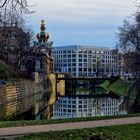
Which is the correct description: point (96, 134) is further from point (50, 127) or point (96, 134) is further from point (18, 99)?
point (18, 99)

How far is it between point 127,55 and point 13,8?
7319 centimetres

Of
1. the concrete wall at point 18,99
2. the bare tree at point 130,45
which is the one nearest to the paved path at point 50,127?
the concrete wall at point 18,99

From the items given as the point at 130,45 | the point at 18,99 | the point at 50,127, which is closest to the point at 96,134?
the point at 50,127

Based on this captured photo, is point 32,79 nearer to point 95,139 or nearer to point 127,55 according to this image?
point 127,55

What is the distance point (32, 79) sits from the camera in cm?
9206

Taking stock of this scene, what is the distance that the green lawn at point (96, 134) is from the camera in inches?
591

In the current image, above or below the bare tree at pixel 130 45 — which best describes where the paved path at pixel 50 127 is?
below

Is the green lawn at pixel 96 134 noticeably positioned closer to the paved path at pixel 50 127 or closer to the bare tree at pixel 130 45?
the paved path at pixel 50 127

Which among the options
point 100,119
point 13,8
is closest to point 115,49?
point 100,119

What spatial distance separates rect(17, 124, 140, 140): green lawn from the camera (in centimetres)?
1500

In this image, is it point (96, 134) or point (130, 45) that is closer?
point (96, 134)

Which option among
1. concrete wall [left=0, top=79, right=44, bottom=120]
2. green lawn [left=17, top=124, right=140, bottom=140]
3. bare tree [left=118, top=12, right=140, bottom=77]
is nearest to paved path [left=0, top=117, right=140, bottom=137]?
green lawn [left=17, top=124, right=140, bottom=140]

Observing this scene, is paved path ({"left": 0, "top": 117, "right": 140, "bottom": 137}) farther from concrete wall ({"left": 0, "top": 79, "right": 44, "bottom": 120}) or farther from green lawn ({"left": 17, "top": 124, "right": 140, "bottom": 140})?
concrete wall ({"left": 0, "top": 79, "right": 44, "bottom": 120})

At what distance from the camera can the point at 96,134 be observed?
1508cm
